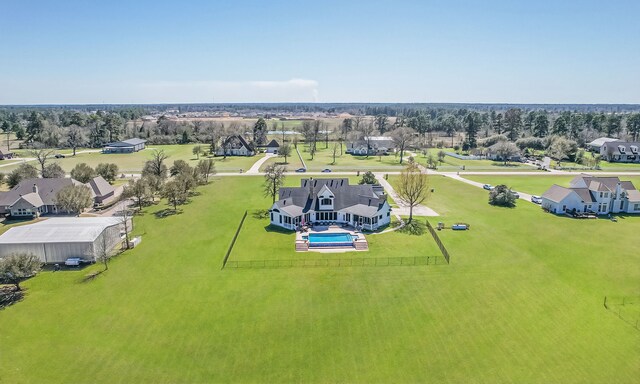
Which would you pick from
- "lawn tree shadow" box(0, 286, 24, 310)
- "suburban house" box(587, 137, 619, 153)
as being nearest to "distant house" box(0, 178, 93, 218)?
"lawn tree shadow" box(0, 286, 24, 310)

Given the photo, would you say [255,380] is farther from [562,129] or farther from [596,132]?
[596,132]

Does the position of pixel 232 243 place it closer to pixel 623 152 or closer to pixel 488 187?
pixel 488 187

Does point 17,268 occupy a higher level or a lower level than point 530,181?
lower

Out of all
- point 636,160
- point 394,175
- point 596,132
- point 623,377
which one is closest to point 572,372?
point 623,377

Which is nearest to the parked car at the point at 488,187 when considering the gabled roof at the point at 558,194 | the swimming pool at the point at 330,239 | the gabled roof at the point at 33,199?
the gabled roof at the point at 558,194

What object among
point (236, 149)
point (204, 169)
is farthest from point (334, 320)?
point (236, 149)

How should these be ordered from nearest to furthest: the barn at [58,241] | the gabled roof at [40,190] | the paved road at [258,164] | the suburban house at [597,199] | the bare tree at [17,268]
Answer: the bare tree at [17,268]
the barn at [58,241]
the gabled roof at [40,190]
the suburban house at [597,199]
the paved road at [258,164]

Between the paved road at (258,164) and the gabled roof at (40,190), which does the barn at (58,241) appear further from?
the paved road at (258,164)
